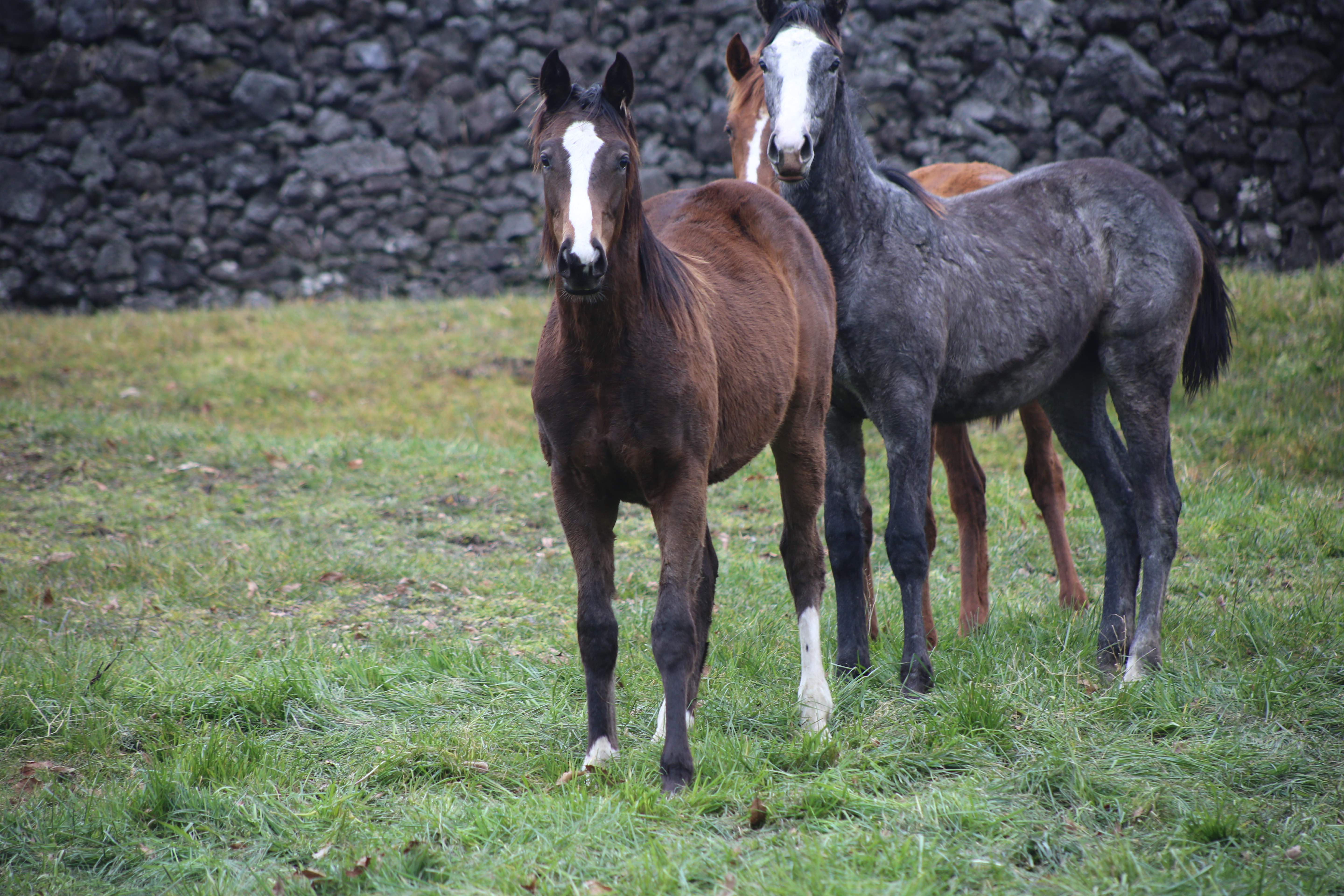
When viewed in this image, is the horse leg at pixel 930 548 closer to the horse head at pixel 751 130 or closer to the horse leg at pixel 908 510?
the horse leg at pixel 908 510

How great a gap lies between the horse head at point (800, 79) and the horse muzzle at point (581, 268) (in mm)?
1264

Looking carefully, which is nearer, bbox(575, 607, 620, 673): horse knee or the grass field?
the grass field

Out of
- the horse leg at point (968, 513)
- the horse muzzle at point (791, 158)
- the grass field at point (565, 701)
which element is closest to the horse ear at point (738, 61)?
the horse muzzle at point (791, 158)

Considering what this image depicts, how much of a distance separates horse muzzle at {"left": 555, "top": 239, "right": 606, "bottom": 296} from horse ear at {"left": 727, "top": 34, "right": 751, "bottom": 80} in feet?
10.1

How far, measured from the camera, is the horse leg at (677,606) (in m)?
3.01

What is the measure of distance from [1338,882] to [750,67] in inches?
176

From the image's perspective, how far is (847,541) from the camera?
400 cm

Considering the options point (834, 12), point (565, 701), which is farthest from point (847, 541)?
point (834, 12)

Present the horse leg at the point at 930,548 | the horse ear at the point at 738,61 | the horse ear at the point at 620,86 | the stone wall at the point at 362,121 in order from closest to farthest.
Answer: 1. the horse ear at the point at 620,86
2. the horse leg at the point at 930,548
3. the horse ear at the point at 738,61
4. the stone wall at the point at 362,121

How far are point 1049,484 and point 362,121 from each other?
35.6 ft

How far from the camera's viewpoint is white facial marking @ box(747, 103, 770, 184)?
484cm

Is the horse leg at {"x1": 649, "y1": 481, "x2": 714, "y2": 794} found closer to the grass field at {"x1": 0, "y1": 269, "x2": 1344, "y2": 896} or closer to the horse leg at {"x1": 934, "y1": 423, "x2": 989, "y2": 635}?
the grass field at {"x1": 0, "y1": 269, "x2": 1344, "y2": 896}

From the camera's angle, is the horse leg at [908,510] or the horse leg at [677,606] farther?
the horse leg at [908,510]

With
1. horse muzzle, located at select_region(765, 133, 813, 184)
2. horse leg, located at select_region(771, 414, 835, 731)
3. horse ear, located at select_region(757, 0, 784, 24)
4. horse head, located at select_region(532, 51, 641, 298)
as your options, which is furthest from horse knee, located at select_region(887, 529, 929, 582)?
horse ear, located at select_region(757, 0, 784, 24)
